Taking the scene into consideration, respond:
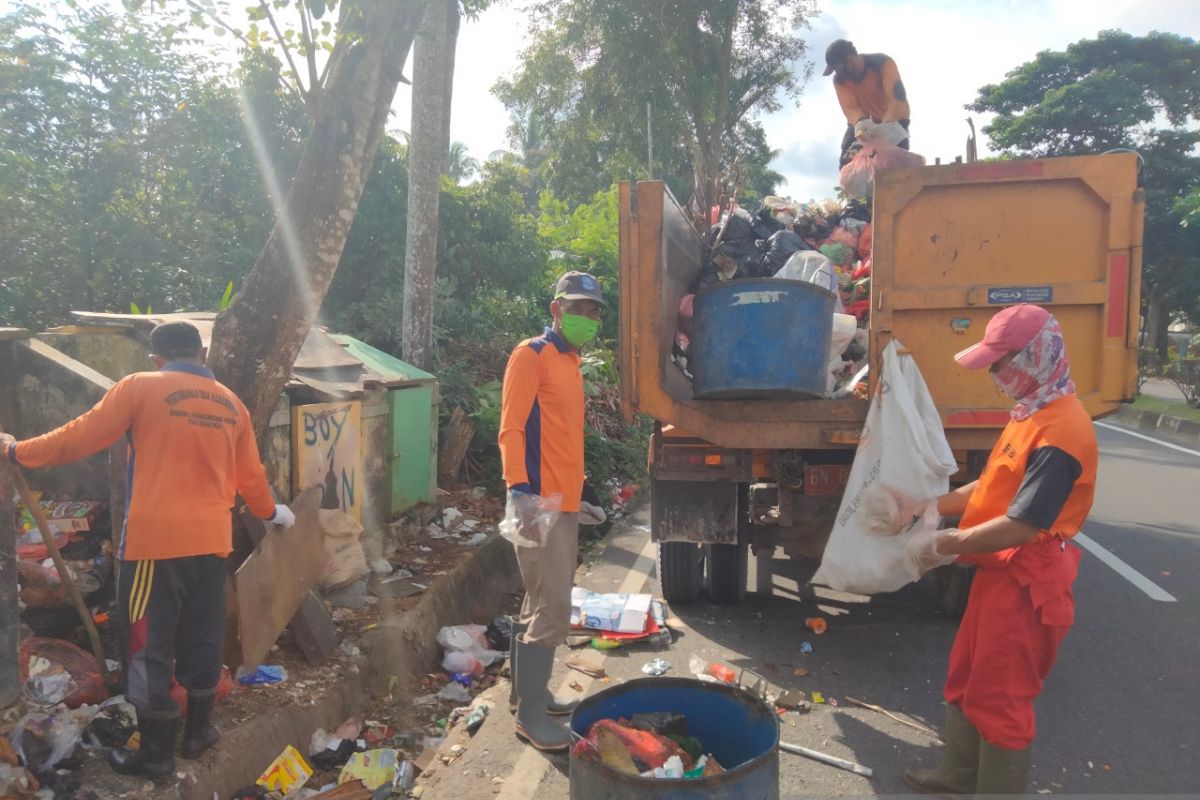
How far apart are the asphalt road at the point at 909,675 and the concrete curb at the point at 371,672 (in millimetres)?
681

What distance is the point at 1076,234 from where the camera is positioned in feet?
13.4

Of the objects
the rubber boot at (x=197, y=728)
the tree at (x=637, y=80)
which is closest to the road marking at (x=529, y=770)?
the rubber boot at (x=197, y=728)

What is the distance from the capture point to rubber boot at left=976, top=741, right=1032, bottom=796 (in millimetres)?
2678

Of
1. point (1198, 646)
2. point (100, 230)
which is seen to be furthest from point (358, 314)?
point (1198, 646)

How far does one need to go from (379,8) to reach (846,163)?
363cm

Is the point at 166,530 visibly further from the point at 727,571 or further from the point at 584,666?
the point at 727,571

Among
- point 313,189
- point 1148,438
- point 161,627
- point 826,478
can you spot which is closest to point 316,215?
point 313,189

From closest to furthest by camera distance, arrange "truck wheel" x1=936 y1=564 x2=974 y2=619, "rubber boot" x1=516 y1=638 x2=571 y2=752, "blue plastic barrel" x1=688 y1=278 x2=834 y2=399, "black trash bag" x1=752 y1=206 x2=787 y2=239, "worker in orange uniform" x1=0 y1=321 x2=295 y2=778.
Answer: "worker in orange uniform" x1=0 y1=321 x2=295 y2=778 → "rubber boot" x1=516 y1=638 x2=571 y2=752 → "blue plastic barrel" x1=688 y1=278 x2=834 y2=399 → "truck wheel" x1=936 y1=564 x2=974 y2=619 → "black trash bag" x1=752 y1=206 x2=787 y2=239

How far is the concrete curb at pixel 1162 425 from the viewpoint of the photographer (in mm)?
14422

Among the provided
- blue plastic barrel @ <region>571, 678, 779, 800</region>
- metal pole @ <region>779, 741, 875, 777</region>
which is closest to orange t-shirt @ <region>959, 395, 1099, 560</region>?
blue plastic barrel @ <region>571, 678, 779, 800</region>

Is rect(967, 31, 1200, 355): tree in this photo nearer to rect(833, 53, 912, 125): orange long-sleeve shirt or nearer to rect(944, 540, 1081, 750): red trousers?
rect(833, 53, 912, 125): orange long-sleeve shirt

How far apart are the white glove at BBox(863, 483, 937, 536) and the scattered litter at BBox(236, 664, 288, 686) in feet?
9.16

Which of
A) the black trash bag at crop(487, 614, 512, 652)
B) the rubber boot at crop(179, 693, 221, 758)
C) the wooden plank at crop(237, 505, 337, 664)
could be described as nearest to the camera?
the rubber boot at crop(179, 693, 221, 758)

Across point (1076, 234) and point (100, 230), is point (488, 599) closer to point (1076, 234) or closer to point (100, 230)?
point (1076, 234)
